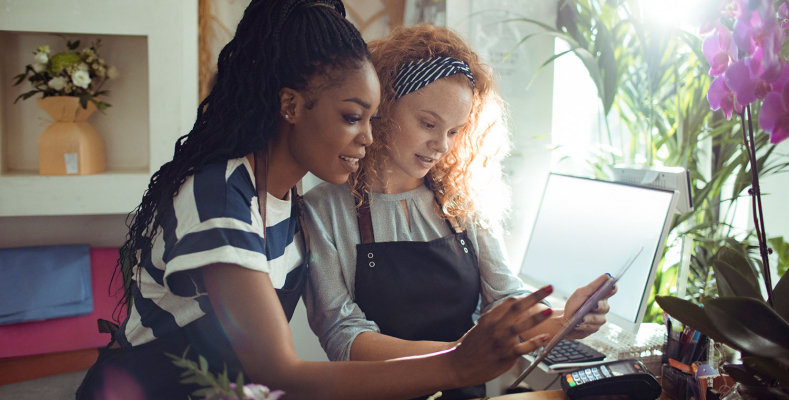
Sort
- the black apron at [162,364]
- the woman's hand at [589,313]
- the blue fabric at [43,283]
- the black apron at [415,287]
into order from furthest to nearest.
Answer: the blue fabric at [43,283] → the black apron at [415,287] → the woman's hand at [589,313] → the black apron at [162,364]

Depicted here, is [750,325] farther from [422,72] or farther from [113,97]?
[113,97]

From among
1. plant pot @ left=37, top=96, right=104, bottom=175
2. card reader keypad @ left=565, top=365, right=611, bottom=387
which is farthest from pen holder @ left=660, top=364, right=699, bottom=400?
plant pot @ left=37, top=96, right=104, bottom=175

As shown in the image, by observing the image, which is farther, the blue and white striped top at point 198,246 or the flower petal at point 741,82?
the blue and white striped top at point 198,246

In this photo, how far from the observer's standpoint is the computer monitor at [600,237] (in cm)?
129

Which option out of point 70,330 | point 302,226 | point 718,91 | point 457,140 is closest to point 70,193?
point 70,330

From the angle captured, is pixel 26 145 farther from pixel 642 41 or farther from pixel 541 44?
pixel 642 41

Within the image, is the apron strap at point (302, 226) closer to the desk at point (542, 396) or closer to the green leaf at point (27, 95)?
the desk at point (542, 396)

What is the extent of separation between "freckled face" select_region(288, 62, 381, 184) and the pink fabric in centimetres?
117

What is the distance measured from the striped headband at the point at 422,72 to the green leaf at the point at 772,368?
847 mm

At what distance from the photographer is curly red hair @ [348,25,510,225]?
125 cm

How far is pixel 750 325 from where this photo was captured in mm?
597

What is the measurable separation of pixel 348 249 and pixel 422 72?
0.48m

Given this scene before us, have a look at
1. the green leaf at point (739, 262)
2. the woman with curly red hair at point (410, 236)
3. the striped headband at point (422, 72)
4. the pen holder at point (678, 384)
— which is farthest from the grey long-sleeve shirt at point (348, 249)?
the green leaf at point (739, 262)

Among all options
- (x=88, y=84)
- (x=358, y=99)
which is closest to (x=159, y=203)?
(x=358, y=99)
